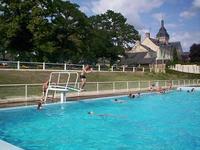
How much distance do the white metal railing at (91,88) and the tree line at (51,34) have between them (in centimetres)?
2067

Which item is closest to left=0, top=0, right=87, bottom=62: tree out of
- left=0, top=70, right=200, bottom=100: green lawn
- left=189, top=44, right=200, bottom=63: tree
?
left=0, top=70, right=200, bottom=100: green lawn

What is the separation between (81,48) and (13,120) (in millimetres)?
49106

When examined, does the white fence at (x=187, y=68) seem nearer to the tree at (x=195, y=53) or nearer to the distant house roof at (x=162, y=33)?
the tree at (x=195, y=53)

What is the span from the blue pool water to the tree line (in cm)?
3280

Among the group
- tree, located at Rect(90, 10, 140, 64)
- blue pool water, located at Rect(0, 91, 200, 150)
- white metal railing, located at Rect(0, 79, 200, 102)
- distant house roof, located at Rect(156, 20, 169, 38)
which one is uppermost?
distant house roof, located at Rect(156, 20, 169, 38)

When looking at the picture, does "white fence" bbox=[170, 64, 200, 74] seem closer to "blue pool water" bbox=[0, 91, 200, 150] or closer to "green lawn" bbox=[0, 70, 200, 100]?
"green lawn" bbox=[0, 70, 200, 100]

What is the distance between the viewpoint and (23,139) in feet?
40.3

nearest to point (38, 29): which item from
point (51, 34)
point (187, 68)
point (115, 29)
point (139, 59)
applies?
Result: point (51, 34)

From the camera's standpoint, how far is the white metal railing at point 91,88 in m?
19.9

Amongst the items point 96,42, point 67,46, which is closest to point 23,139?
point 67,46

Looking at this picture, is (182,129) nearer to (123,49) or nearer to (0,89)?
(0,89)

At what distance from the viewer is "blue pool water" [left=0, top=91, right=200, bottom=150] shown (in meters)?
11.9

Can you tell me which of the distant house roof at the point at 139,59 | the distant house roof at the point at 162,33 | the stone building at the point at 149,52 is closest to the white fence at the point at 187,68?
the stone building at the point at 149,52

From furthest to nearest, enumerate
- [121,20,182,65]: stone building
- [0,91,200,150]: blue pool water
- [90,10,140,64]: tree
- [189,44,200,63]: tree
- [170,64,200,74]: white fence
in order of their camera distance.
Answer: [189,44,200,63]: tree → [121,20,182,65]: stone building → [170,64,200,74]: white fence → [90,10,140,64]: tree → [0,91,200,150]: blue pool water
